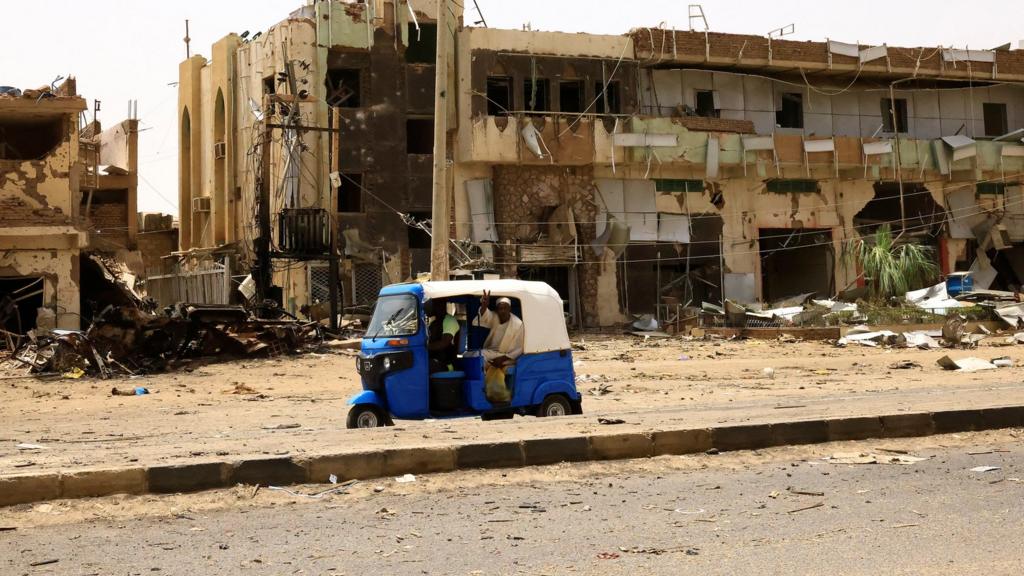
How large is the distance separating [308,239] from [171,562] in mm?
22155

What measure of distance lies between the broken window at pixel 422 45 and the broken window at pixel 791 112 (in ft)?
40.8

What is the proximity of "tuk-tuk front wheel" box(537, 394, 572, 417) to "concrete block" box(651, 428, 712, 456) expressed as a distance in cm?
272

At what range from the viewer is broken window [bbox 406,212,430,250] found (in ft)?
111

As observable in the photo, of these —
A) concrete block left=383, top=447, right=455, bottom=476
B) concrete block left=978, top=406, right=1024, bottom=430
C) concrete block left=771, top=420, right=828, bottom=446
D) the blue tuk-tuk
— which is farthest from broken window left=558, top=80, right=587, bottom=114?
concrete block left=383, top=447, right=455, bottom=476

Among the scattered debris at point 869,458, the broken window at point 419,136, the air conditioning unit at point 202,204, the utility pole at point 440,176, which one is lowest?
the scattered debris at point 869,458

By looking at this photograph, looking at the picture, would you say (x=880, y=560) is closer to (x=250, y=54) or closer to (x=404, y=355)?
(x=404, y=355)

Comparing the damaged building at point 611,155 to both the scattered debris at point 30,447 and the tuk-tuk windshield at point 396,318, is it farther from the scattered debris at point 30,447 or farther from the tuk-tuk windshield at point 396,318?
the scattered debris at point 30,447

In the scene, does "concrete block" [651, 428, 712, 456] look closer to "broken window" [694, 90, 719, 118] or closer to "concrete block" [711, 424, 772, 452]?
"concrete block" [711, 424, 772, 452]

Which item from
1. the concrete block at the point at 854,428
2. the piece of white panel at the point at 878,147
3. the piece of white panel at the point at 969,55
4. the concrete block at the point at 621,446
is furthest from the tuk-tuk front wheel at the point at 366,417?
the piece of white panel at the point at 969,55

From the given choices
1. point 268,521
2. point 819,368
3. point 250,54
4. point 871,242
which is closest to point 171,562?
point 268,521

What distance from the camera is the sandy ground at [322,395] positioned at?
9.22 metres

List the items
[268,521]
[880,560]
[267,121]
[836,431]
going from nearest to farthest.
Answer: [880,560]
[268,521]
[836,431]
[267,121]

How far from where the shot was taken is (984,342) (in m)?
25.0

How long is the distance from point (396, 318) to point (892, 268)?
2589 centimetres
